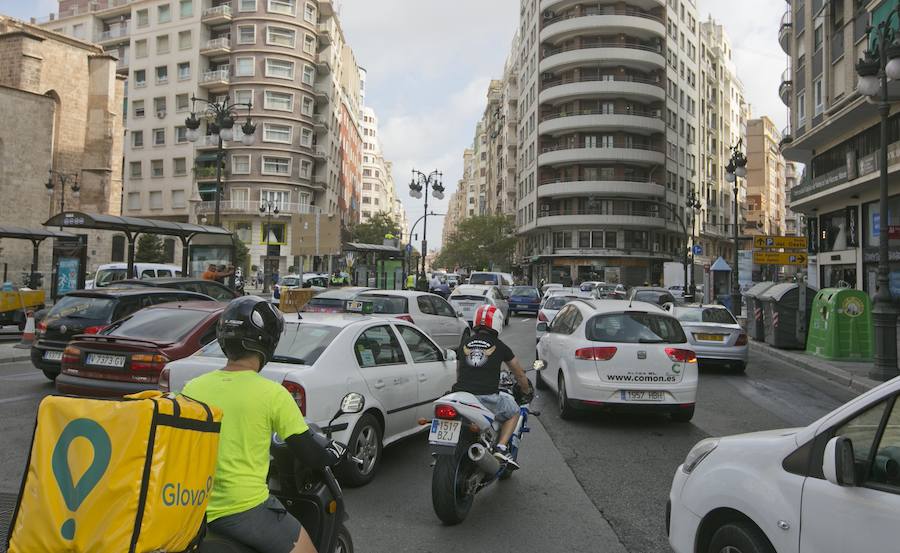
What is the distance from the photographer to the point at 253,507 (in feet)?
7.95

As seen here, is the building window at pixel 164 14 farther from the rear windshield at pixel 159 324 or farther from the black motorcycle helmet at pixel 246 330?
the black motorcycle helmet at pixel 246 330

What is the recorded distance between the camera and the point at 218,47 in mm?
58125

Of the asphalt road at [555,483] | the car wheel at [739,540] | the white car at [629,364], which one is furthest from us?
the white car at [629,364]

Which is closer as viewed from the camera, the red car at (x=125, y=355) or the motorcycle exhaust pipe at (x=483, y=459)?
the motorcycle exhaust pipe at (x=483, y=459)

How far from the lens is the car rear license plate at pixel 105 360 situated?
23.4 feet

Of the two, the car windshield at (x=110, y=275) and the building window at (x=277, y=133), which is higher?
the building window at (x=277, y=133)

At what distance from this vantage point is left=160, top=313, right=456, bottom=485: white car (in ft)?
17.0

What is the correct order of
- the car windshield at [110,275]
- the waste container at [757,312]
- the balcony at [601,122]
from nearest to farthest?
the waste container at [757,312] < the car windshield at [110,275] < the balcony at [601,122]

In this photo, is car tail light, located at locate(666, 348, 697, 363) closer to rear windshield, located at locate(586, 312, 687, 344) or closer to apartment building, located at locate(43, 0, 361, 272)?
rear windshield, located at locate(586, 312, 687, 344)

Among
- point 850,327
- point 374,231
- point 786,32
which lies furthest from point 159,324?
point 374,231

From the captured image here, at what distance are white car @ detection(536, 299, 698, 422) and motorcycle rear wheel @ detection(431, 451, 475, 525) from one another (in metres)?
3.54

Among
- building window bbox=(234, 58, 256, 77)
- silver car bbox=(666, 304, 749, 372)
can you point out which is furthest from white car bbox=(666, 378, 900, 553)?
building window bbox=(234, 58, 256, 77)

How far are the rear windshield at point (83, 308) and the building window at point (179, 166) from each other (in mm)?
54569

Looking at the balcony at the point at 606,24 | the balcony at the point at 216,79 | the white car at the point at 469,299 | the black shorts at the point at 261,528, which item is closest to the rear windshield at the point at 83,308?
the black shorts at the point at 261,528
